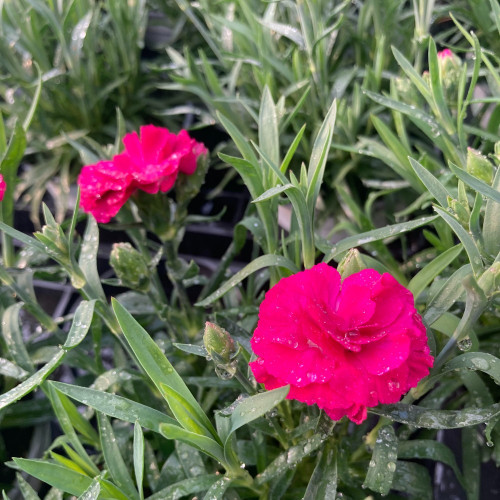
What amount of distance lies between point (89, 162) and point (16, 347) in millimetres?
243

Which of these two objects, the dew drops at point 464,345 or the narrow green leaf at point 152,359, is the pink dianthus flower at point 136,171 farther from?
the dew drops at point 464,345

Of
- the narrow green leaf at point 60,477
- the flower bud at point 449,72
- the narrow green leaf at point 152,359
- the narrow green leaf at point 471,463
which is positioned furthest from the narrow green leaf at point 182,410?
the flower bud at point 449,72

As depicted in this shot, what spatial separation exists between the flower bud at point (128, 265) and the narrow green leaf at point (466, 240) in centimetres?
30

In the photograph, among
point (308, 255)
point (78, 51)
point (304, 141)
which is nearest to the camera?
point (308, 255)

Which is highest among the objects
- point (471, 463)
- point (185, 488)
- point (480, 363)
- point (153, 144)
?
point (153, 144)

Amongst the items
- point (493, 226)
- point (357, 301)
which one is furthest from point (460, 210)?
point (357, 301)

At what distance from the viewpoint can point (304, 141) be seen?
2.77 feet

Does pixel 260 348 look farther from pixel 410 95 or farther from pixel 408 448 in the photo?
pixel 410 95

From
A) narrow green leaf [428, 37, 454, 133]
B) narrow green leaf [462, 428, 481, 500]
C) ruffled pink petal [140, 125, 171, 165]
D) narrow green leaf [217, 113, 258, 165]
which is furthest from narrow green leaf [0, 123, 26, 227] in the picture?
narrow green leaf [462, 428, 481, 500]

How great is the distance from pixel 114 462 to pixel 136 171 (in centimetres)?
29

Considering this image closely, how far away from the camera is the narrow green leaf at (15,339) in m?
0.59

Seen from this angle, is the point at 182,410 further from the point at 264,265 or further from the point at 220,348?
the point at 264,265

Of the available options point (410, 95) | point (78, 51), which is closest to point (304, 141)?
point (410, 95)

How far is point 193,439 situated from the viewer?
1.28ft
